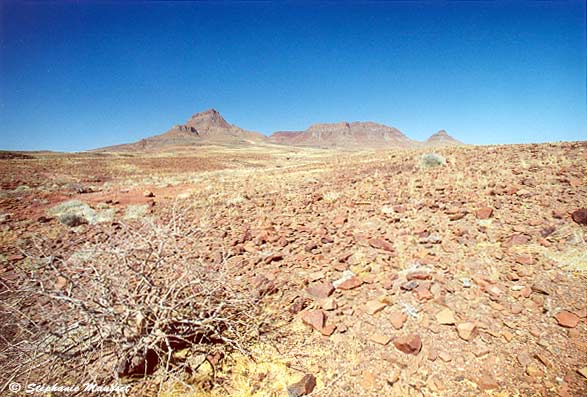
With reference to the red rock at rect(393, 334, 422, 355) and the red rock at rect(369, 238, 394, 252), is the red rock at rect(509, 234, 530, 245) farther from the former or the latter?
the red rock at rect(393, 334, 422, 355)

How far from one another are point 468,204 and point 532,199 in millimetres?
980

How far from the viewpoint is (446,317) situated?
2.95m

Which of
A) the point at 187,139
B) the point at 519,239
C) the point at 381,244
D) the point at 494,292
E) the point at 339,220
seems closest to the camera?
the point at 494,292

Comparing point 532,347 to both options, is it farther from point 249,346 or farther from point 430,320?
point 249,346

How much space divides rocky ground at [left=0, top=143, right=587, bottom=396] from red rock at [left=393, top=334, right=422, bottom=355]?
11 mm

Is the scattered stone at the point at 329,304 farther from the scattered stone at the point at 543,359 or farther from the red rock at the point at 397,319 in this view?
the scattered stone at the point at 543,359

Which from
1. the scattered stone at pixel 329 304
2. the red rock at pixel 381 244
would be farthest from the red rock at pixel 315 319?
the red rock at pixel 381 244

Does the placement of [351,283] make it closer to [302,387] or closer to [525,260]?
[302,387]

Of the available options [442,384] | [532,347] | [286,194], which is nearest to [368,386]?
[442,384]

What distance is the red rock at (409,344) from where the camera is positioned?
2643 millimetres

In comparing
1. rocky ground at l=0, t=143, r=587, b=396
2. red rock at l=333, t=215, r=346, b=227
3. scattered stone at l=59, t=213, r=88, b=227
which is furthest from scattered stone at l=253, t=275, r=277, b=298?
scattered stone at l=59, t=213, r=88, b=227

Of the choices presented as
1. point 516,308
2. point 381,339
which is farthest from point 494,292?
point 381,339

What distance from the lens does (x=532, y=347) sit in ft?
8.44

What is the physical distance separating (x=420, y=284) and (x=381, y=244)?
1028 millimetres
